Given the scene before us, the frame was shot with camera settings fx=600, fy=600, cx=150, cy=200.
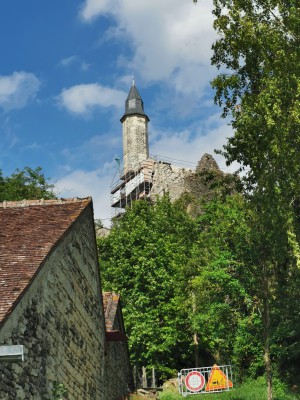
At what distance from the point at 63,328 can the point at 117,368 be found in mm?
6591

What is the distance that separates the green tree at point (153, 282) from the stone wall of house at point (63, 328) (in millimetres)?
14817

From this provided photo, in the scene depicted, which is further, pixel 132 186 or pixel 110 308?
pixel 132 186

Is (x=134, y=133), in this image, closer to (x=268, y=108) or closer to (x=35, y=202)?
(x=268, y=108)

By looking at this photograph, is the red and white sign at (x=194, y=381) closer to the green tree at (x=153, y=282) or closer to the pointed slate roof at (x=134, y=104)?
the green tree at (x=153, y=282)

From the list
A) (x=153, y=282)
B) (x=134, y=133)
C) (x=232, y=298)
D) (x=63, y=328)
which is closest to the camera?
(x=63, y=328)

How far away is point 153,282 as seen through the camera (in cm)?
3145

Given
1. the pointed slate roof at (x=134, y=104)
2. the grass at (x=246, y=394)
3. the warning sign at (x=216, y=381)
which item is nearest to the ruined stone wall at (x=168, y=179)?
the pointed slate roof at (x=134, y=104)

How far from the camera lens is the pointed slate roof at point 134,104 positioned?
261ft

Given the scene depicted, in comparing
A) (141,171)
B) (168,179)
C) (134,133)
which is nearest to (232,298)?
(168,179)

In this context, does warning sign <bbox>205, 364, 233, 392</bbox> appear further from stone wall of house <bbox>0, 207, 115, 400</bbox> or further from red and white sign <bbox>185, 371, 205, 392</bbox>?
stone wall of house <bbox>0, 207, 115, 400</bbox>

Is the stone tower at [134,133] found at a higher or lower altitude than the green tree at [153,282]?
higher

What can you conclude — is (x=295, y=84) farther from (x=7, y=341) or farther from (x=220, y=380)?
(x=220, y=380)

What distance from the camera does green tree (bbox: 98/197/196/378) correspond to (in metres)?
29.1

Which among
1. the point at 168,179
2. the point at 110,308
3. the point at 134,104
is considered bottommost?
the point at 110,308
